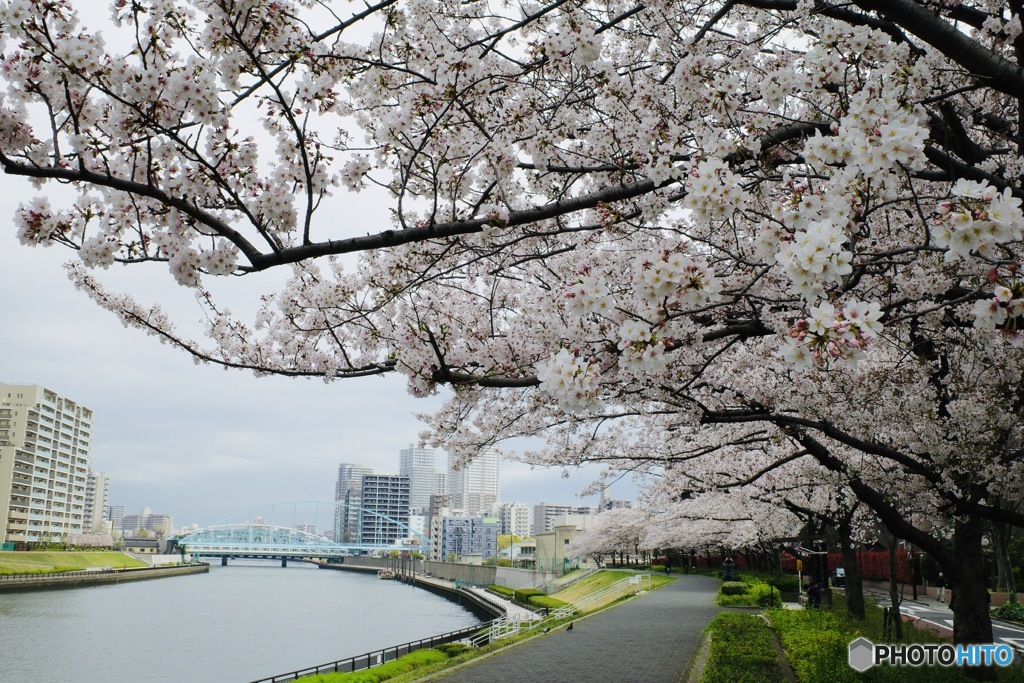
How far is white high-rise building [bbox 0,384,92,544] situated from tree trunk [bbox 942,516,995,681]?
102535 mm

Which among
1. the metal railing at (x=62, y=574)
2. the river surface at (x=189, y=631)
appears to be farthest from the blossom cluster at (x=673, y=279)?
the metal railing at (x=62, y=574)

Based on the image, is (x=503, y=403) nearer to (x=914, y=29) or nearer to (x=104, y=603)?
(x=914, y=29)

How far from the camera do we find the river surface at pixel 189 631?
27.9m

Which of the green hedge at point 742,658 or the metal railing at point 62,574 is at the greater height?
the green hedge at point 742,658

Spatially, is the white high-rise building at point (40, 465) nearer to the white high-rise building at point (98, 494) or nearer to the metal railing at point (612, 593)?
the white high-rise building at point (98, 494)

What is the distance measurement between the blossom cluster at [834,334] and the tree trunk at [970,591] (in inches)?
303

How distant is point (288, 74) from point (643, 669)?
1168cm

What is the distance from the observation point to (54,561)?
73125 millimetres

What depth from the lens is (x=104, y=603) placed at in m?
51.6

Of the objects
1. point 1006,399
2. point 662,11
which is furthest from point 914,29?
point 1006,399

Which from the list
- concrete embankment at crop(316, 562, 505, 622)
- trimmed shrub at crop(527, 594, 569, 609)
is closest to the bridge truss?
concrete embankment at crop(316, 562, 505, 622)

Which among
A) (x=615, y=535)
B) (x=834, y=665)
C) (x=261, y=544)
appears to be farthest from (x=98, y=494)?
(x=834, y=665)

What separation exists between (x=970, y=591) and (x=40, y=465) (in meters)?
116

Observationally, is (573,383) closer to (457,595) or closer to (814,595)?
(814,595)
